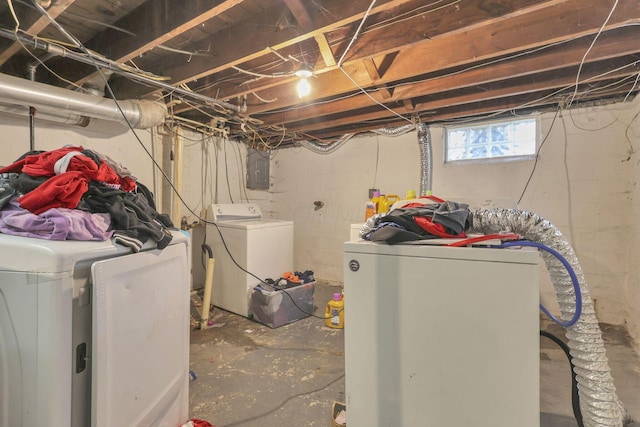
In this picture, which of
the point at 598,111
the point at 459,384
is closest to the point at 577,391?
the point at 459,384

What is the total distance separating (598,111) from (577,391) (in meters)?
2.58

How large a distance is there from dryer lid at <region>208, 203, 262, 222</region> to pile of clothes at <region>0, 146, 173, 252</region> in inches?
76.1

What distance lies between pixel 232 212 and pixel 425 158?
224cm

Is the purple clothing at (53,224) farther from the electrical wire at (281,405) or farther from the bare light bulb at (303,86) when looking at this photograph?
the bare light bulb at (303,86)

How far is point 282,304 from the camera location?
279cm

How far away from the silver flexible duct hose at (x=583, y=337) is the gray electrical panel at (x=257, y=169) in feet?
11.2

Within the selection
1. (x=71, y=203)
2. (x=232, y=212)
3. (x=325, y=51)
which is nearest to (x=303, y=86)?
(x=325, y=51)

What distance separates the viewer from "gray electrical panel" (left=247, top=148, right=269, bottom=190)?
4.16 meters

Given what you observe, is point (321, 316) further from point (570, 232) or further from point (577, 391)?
point (570, 232)

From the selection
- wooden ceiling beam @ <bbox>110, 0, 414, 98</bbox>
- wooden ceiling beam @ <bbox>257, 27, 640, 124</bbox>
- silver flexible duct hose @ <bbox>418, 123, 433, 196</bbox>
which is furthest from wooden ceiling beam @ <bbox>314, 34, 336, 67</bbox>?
silver flexible duct hose @ <bbox>418, 123, 433, 196</bbox>

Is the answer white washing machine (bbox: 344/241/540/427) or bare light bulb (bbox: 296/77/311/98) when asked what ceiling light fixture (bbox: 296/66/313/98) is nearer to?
bare light bulb (bbox: 296/77/311/98)

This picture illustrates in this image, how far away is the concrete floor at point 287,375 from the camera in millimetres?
1653

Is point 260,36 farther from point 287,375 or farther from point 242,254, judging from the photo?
point 287,375

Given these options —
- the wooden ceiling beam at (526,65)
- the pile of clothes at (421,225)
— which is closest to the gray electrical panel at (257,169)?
the wooden ceiling beam at (526,65)
